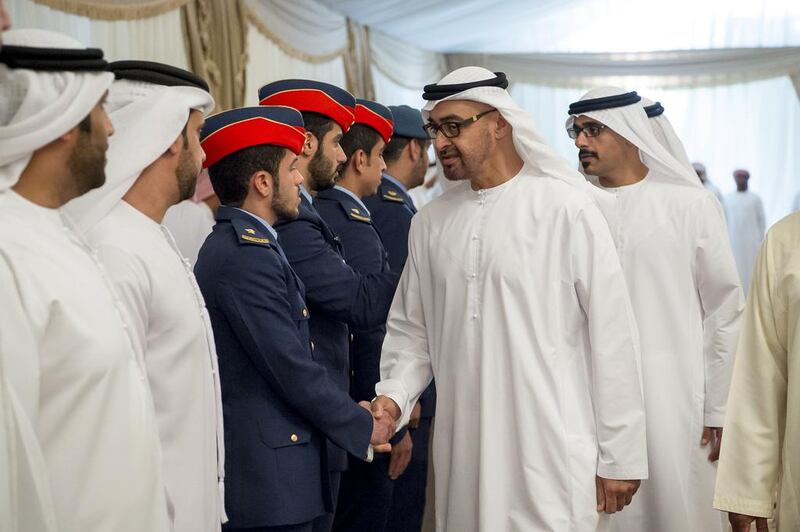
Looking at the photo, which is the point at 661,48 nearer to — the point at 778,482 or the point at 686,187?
the point at 686,187

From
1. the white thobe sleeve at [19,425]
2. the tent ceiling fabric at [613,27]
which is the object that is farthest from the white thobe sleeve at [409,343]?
the tent ceiling fabric at [613,27]

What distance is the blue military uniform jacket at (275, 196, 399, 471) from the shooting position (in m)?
3.18

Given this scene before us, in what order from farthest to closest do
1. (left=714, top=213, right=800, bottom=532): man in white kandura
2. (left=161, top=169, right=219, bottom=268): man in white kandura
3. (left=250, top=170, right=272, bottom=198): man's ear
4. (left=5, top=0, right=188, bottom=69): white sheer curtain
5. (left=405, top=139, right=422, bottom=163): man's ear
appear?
1. (left=5, top=0, right=188, bottom=69): white sheer curtain
2. (left=161, top=169, right=219, bottom=268): man in white kandura
3. (left=405, top=139, right=422, bottom=163): man's ear
4. (left=250, top=170, right=272, bottom=198): man's ear
5. (left=714, top=213, right=800, bottom=532): man in white kandura

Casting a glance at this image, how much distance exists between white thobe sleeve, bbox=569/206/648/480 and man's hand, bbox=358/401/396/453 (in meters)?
0.57

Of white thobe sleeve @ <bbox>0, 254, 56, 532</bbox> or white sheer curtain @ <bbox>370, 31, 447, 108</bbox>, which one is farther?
white sheer curtain @ <bbox>370, 31, 447, 108</bbox>

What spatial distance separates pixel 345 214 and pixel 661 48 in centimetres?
1078

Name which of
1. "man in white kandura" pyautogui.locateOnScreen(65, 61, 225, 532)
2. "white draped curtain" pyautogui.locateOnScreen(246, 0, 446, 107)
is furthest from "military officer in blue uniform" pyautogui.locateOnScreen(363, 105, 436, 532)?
"white draped curtain" pyautogui.locateOnScreen(246, 0, 446, 107)

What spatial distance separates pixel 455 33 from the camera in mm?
11648

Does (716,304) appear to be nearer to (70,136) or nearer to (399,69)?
(70,136)

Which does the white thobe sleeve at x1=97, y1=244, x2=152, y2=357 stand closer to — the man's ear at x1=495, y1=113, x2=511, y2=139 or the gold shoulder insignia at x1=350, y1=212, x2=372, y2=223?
the man's ear at x1=495, y1=113, x2=511, y2=139

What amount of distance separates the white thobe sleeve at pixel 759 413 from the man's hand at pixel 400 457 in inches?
56.4

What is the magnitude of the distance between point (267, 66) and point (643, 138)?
464cm

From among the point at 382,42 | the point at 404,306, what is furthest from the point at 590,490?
the point at 382,42

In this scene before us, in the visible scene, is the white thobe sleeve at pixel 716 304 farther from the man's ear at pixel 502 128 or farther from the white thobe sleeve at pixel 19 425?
the white thobe sleeve at pixel 19 425
